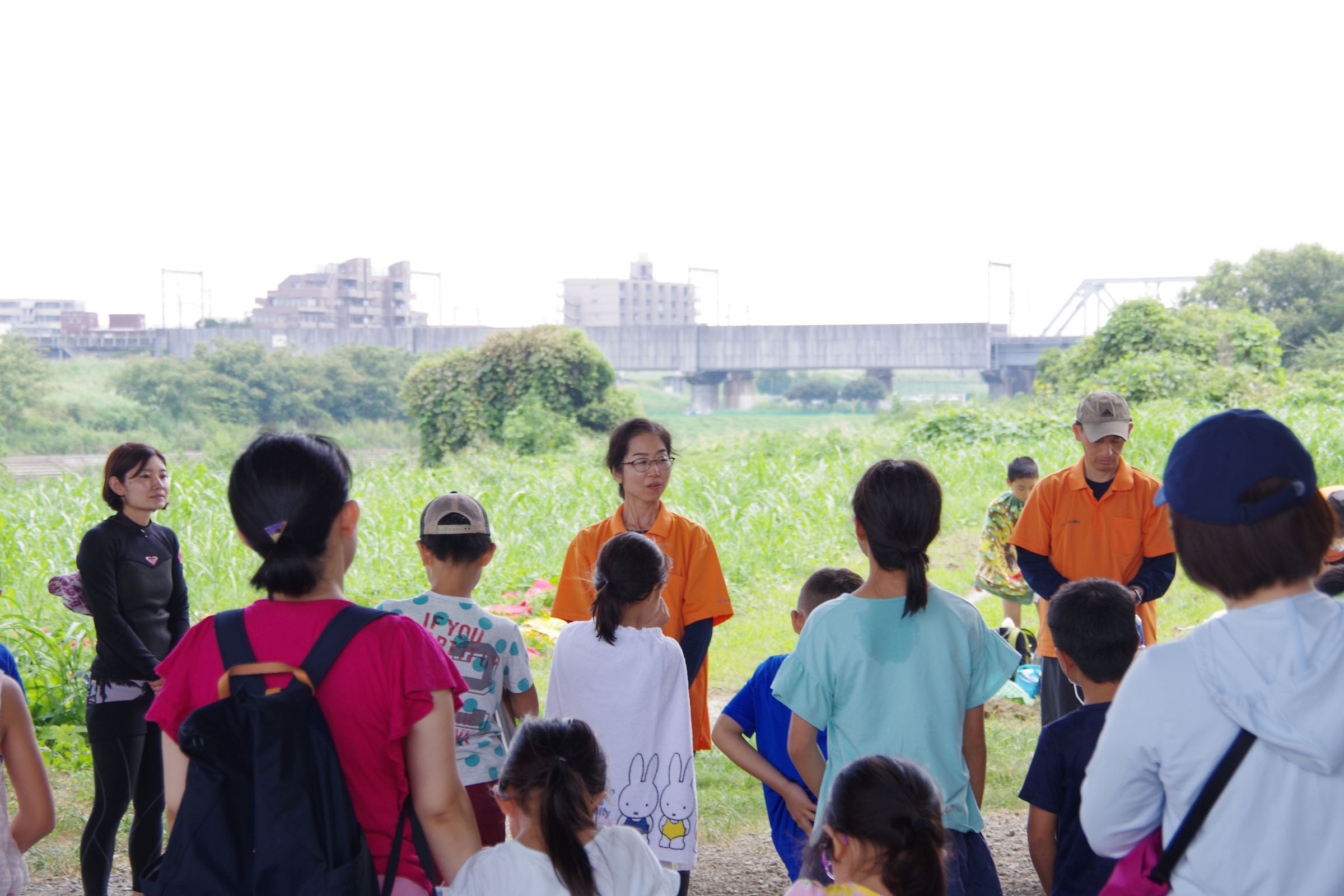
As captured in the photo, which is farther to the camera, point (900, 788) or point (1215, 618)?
point (900, 788)

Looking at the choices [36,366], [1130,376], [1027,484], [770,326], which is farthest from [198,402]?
[1027,484]

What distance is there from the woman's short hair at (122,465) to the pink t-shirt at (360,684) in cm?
212

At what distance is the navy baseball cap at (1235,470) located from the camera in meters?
1.35

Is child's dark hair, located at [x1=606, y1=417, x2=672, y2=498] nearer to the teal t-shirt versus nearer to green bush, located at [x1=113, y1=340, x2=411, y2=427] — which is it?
the teal t-shirt

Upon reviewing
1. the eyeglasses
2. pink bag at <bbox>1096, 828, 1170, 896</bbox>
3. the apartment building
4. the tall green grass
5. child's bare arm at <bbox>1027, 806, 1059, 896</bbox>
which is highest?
the apartment building

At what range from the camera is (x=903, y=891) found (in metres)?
1.75

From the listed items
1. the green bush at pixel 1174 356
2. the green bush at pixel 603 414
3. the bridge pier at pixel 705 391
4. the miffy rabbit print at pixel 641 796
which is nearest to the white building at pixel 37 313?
the bridge pier at pixel 705 391

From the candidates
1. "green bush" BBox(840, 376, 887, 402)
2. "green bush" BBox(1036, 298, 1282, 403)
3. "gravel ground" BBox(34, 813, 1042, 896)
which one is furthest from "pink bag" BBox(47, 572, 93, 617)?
"green bush" BBox(840, 376, 887, 402)

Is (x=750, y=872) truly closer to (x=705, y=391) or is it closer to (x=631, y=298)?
(x=705, y=391)

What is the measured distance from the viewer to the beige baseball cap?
3.89m

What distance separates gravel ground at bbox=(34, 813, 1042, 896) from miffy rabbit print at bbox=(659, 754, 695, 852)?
111cm

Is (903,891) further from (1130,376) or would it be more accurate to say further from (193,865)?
(1130,376)

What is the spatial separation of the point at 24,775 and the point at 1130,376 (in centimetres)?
1679

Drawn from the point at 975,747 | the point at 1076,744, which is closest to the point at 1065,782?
the point at 1076,744
